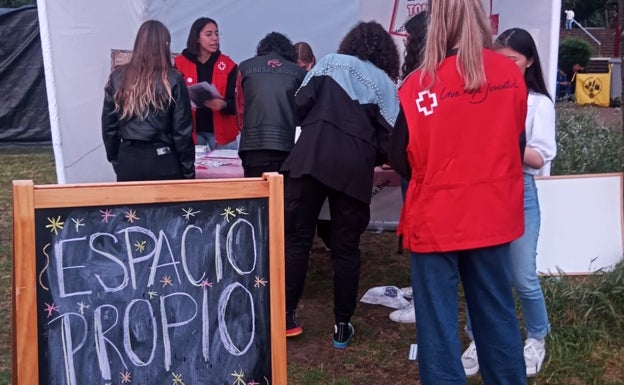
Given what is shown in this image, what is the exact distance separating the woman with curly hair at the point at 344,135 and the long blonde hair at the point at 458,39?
1.19 metres

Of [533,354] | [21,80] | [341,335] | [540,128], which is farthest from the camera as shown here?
[21,80]

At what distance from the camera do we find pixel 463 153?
8.84 feet

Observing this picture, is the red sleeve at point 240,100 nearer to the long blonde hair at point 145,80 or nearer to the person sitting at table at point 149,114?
the person sitting at table at point 149,114

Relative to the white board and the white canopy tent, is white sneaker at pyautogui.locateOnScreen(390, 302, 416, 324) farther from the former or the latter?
the white canopy tent

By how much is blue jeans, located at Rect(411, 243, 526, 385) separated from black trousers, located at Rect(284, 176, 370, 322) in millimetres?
1197

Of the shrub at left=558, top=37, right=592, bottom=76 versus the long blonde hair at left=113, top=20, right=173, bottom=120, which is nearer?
the long blonde hair at left=113, top=20, right=173, bottom=120

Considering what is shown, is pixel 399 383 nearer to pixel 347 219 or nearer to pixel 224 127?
pixel 347 219

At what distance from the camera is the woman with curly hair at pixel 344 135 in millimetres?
3908

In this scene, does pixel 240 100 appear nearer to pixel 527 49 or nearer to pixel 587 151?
pixel 527 49

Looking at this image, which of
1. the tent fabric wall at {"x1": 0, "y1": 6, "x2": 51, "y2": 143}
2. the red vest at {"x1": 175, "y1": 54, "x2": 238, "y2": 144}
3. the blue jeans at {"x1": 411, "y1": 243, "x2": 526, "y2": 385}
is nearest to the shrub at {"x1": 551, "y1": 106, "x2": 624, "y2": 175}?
the red vest at {"x1": 175, "y1": 54, "x2": 238, "y2": 144}

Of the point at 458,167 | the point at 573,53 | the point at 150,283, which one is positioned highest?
the point at 573,53

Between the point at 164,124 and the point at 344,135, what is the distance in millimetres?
1011

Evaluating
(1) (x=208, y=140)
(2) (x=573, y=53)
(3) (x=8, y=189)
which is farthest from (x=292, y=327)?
(2) (x=573, y=53)

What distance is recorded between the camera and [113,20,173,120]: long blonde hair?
4156 mm
